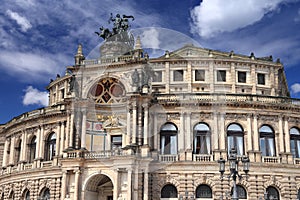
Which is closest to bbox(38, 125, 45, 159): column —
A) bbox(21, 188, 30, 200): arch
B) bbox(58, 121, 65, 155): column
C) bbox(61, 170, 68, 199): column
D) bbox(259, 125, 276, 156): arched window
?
bbox(58, 121, 65, 155): column

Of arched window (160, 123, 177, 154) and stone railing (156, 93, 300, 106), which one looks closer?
arched window (160, 123, 177, 154)

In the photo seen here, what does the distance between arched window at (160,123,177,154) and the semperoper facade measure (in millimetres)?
99

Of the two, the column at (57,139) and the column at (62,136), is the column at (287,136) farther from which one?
the column at (57,139)

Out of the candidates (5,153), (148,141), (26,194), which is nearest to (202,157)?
(148,141)

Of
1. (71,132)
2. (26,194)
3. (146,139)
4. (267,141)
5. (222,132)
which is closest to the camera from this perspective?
Result: (146,139)

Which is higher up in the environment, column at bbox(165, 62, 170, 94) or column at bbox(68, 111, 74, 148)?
column at bbox(165, 62, 170, 94)

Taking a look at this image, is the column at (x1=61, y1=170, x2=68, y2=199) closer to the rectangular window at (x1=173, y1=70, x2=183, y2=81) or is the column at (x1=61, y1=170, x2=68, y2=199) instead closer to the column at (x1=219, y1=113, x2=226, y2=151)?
the column at (x1=219, y1=113, x2=226, y2=151)

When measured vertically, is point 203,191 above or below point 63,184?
below

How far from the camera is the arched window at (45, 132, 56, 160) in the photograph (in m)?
47.0

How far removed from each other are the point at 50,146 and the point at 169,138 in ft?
45.2

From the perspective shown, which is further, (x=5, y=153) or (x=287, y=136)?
(x=5, y=153)

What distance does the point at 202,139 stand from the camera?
42312 millimetres

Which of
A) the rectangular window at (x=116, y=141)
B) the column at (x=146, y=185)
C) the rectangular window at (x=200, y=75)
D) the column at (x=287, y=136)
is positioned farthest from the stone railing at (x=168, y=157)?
the rectangular window at (x=200, y=75)

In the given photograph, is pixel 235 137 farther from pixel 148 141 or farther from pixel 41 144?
pixel 41 144
